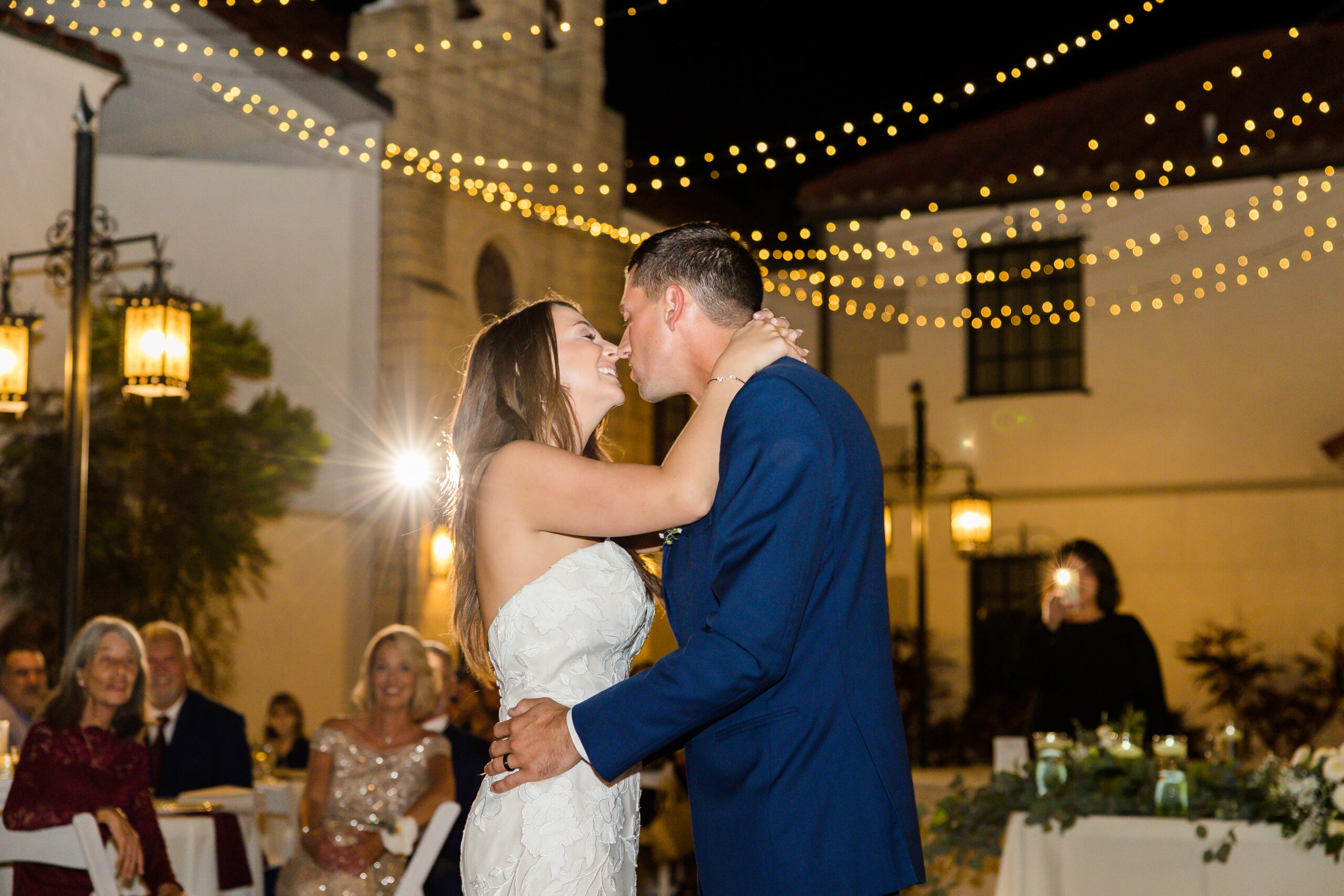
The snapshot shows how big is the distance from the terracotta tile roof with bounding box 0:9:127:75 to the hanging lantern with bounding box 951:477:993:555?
7648 mm

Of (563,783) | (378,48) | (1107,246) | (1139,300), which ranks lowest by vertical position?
(563,783)

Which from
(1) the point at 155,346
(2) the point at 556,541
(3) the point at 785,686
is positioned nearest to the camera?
(3) the point at 785,686

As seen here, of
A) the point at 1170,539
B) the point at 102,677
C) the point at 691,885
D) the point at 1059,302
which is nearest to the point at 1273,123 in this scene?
the point at 1059,302

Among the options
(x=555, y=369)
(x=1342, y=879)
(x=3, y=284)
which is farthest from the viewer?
(x=3, y=284)

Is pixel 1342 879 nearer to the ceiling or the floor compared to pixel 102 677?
nearer to the floor

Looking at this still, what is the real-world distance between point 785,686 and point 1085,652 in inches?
180

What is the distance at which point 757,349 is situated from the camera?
2.49 m

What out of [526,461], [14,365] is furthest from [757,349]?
[14,365]

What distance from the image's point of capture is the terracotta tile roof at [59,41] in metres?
9.44

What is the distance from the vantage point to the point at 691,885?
369 inches

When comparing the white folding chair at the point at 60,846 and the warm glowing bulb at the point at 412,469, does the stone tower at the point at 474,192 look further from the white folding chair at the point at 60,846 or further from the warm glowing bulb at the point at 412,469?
the white folding chair at the point at 60,846

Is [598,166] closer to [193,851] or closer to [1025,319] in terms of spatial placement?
[1025,319]

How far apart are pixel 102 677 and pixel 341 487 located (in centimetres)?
881

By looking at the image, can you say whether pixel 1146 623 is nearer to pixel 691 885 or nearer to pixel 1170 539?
pixel 1170 539
